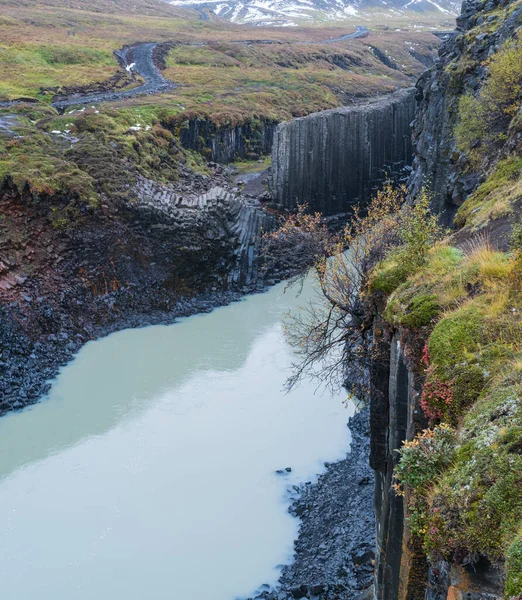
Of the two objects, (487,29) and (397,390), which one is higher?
(487,29)

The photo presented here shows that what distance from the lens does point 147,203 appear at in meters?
30.1

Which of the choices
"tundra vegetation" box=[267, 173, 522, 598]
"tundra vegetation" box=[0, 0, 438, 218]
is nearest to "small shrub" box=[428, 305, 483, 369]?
"tundra vegetation" box=[267, 173, 522, 598]

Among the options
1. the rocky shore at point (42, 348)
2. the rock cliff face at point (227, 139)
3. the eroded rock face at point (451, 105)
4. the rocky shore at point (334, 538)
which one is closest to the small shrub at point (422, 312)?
the rocky shore at point (334, 538)

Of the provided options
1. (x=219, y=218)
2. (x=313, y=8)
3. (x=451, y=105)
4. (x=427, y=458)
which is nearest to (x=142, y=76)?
(x=219, y=218)

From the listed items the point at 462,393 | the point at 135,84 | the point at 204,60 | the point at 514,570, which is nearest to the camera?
the point at 514,570

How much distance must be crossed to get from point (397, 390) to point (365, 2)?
208m

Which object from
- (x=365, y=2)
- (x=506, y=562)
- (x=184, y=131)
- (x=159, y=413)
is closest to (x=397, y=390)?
(x=506, y=562)

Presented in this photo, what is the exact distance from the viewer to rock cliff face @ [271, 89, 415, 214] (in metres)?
37.0

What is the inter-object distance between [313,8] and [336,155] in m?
167

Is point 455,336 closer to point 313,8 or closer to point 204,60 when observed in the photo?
point 204,60

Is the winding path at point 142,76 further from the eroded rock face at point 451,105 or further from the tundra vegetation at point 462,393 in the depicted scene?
the tundra vegetation at point 462,393

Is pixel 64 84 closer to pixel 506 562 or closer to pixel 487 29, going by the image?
pixel 487 29

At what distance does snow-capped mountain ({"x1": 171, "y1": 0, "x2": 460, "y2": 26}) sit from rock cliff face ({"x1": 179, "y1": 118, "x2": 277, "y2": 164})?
436 ft

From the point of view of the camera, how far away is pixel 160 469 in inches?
717
